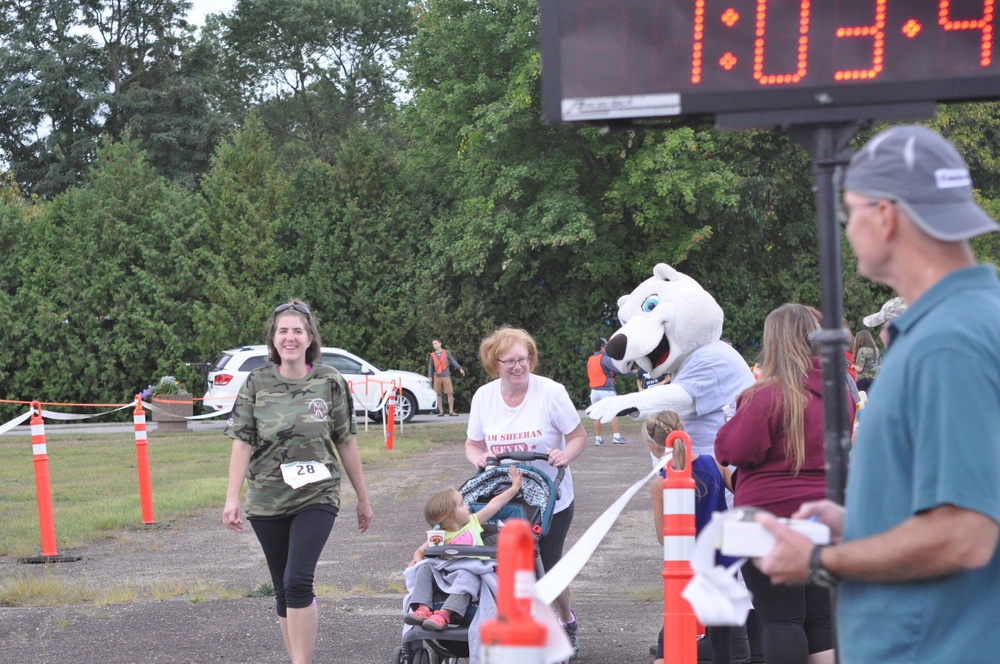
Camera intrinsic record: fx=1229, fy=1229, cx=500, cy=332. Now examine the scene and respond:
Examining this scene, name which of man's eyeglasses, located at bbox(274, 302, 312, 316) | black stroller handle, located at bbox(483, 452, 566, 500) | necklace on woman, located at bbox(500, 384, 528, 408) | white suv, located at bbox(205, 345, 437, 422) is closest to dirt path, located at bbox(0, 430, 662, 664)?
black stroller handle, located at bbox(483, 452, 566, 500)

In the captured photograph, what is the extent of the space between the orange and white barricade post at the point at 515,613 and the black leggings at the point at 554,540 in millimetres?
4102

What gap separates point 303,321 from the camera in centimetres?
640

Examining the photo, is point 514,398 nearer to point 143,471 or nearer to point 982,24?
point 982,24

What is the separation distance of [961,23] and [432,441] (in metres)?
19.2

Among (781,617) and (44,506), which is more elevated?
(781,617)

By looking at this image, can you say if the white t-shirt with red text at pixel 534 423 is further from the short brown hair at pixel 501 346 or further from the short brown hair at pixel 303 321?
the short brown hair at pixel 303 321

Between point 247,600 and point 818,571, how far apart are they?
21.5 feet

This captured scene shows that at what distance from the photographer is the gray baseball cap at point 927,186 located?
240 centimetres

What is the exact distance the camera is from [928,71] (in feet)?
11.1

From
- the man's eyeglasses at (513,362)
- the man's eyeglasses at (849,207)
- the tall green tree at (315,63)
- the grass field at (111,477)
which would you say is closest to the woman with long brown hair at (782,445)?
the man's eyeglasses at (513,362)

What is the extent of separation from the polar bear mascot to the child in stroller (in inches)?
37.8

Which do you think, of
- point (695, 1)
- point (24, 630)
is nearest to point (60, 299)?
point (24, 630)

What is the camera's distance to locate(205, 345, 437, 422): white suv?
25.5 m

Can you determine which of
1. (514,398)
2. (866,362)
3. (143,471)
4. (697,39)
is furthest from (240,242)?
(697,39)
